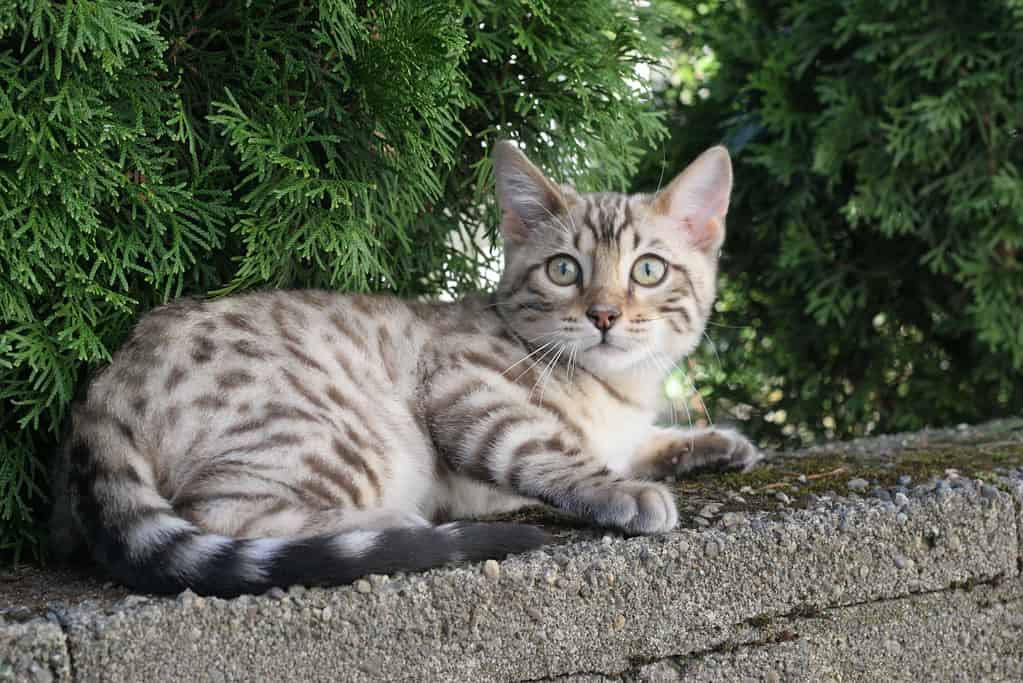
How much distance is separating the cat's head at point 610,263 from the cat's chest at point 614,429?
12 centimetres

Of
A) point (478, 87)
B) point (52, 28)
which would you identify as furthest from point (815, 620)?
point (52, 28)

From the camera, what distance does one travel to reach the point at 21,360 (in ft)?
8.86

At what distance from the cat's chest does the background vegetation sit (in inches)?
30.4

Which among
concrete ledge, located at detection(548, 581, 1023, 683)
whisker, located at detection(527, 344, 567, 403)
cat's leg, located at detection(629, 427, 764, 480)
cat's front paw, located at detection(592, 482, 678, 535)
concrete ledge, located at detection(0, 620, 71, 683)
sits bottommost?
concrete ledge, located at detection(548, 581, 1023, 683)

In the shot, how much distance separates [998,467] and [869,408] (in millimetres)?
1979

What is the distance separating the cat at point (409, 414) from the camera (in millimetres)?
2490

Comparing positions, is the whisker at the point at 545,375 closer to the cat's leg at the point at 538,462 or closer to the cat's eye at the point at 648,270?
the cat's leg at the point at 538,462

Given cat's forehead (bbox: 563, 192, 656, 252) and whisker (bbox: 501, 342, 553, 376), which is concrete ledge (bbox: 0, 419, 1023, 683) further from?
cat's forehead (bbox: 563, 192, 656, 252)

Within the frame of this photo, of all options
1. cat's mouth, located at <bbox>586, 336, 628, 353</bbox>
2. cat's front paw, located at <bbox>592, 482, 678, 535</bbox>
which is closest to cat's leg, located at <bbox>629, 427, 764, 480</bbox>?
cat's mouth, located at <bbox>586, 336, 628, 353</bbox>

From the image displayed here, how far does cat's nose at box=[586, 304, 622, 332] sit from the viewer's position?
3123 mm

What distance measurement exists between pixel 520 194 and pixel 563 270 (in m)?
0.28

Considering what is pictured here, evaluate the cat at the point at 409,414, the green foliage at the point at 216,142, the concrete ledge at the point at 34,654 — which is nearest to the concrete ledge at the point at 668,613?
the concrete ledge at the point at 34,654

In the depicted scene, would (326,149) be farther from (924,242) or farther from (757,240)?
(924,242)

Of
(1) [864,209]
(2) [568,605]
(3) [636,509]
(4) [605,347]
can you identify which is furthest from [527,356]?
(1) [864,209]
